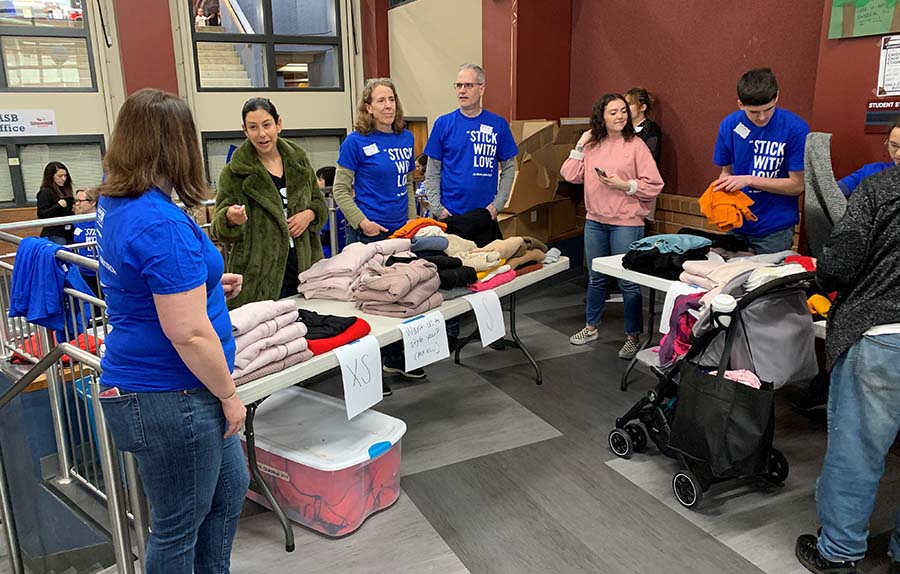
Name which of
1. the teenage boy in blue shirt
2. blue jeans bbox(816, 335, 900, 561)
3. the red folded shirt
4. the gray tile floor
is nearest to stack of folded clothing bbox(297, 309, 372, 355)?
the red folded shirt

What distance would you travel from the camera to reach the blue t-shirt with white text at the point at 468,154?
3.77 meters

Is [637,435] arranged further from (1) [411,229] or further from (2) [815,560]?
(1) [411,229]

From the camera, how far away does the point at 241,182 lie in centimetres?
279

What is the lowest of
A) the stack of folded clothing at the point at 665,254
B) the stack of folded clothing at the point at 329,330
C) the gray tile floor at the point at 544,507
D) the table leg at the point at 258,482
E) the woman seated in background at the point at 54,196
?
the gray tile floor at the point at 544,507

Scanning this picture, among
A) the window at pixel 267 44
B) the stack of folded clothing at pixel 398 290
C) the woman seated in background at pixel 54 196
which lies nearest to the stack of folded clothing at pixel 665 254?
the stack of folded clothing at pixel 398 290

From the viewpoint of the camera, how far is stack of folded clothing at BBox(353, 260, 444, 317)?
255 cm

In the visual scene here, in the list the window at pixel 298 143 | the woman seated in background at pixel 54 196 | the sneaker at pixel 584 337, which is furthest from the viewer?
the window at pixel 298 143

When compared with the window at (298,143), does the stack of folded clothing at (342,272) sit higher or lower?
lower

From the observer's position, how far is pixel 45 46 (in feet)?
21.0

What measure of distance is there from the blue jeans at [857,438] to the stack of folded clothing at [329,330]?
1.50 meters

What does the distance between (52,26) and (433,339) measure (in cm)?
588

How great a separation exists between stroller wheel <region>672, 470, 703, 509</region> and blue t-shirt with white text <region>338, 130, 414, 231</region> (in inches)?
72.1

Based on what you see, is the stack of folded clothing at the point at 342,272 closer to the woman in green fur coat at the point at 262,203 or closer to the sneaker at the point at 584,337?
the woman in green fur coat at the point at 262,203

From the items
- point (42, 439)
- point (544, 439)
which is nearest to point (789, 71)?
point (544, 439)
